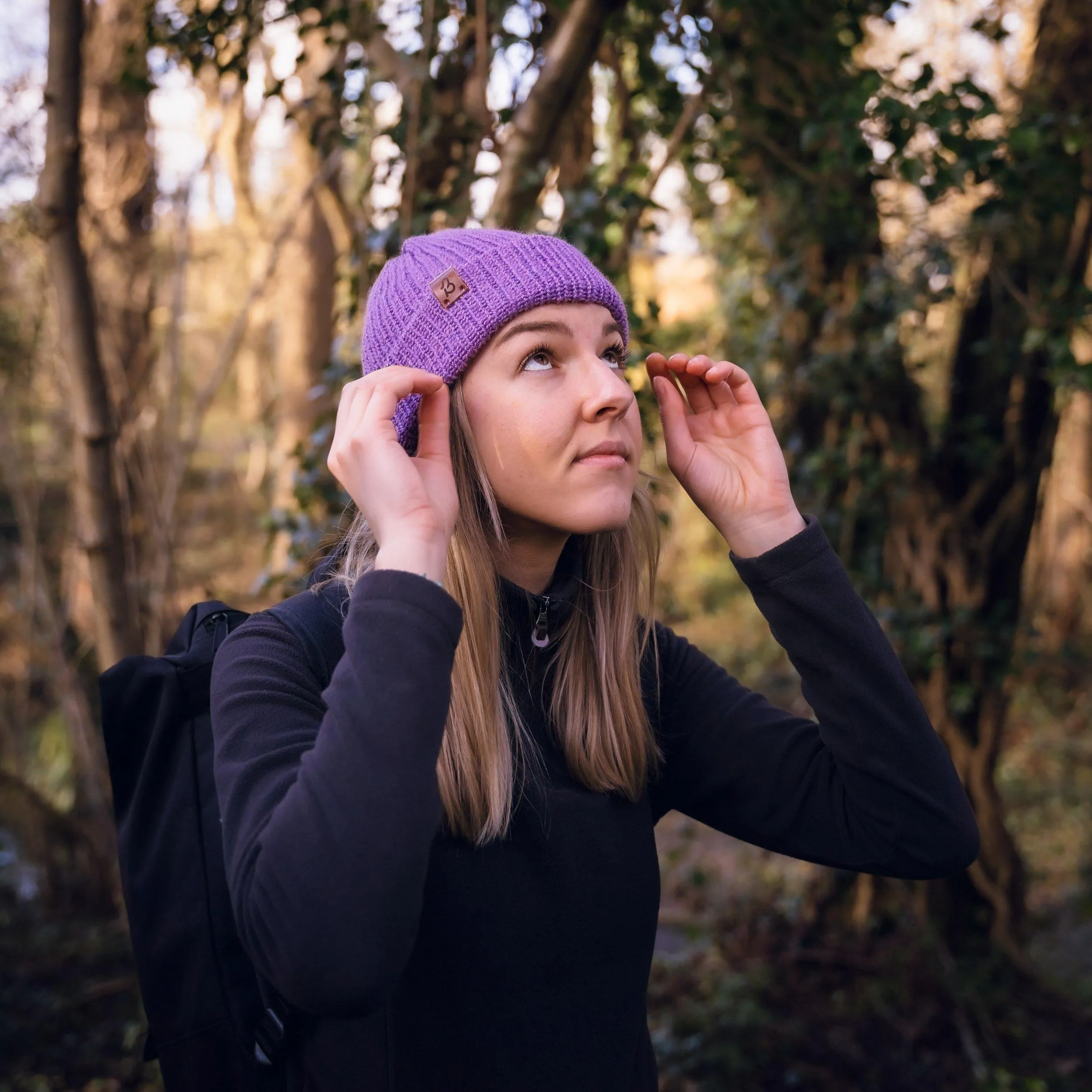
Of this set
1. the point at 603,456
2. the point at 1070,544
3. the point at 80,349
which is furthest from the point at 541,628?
the point at 1070,544

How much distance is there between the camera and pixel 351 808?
113cm

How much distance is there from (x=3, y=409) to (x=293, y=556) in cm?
237

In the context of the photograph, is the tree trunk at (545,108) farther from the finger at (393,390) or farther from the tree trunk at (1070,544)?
the tree trunk at (1070,544)

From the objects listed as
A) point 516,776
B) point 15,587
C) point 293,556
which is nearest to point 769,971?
point 293,556

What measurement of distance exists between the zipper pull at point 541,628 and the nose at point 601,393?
33 centimetres

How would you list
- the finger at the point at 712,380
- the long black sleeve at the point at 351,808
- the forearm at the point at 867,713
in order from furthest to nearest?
the finger at the point at 712,380, the forearm at the point at 867,713, the long black sleeve at the point at 351,808

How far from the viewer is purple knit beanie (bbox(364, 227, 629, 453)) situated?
1.60 meters

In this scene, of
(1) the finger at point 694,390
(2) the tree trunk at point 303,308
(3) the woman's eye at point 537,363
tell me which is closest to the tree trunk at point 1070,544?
(2) the tree trunk at point 303,308

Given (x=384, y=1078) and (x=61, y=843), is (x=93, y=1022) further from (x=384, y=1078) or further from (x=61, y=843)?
(x=384, y=1078)

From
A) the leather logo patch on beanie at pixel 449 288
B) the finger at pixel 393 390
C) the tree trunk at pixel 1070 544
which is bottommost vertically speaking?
the tree trunk at pixel 1070 544

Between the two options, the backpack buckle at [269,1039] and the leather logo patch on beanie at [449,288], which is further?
the leather logo patch on beanie at [449,288]

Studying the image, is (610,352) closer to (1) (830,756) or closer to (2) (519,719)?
(2) (519,719)

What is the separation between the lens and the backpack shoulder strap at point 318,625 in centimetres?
145

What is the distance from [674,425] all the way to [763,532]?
0.28m
